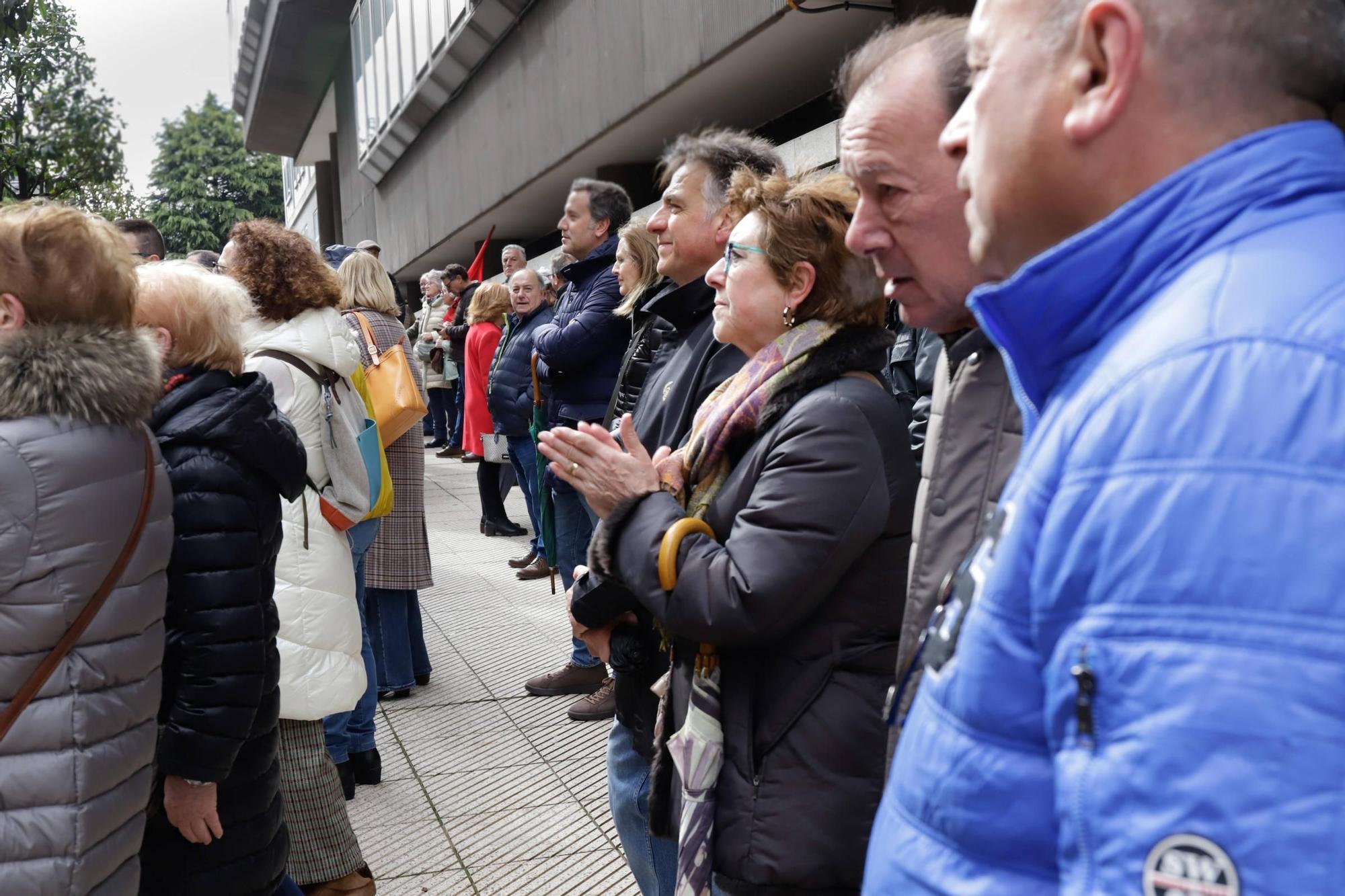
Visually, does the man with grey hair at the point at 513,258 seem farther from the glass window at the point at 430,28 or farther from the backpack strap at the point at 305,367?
the glass window at the point at 430,28

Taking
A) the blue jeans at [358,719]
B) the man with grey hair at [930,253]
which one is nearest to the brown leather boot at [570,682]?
the blue jeans at [358,719]

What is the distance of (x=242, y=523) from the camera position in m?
2.50

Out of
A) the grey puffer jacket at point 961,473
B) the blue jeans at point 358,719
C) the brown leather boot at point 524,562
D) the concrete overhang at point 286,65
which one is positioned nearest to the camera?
the grey puffer jacket at point 961,473

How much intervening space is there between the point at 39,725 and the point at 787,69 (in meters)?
8.33

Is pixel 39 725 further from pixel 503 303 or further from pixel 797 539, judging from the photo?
pixel 503 303

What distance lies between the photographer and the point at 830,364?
2.20 m

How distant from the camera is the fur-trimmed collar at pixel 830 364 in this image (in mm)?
2189

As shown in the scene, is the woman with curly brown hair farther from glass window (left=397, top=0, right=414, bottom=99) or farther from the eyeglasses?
glass window (left=397, top=0, right=414, bottom=99)

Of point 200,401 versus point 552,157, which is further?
point 552,157

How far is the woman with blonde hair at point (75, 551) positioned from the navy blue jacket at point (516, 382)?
16.6 ft

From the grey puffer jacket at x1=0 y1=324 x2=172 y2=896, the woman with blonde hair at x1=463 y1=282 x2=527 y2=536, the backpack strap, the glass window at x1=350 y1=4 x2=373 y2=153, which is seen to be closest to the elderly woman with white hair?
the woman with blonde hair at x1=463 y1=282 x2=527 y2=536

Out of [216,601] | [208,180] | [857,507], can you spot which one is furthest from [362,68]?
[208,180]

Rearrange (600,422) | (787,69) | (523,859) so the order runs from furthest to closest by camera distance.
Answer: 1. (787,69)
2. (600,422)
3. (523,859)

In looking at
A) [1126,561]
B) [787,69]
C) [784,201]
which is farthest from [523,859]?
[787,69]
